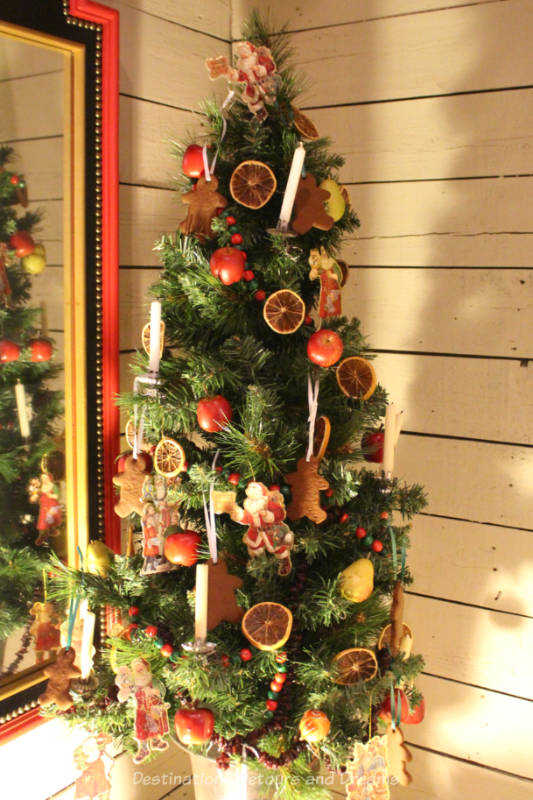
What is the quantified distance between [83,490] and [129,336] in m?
0.28

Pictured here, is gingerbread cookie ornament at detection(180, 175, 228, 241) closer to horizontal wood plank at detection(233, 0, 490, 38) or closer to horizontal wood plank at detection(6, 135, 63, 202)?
horizontal wood plank at detection(6, 135, 63, 202)

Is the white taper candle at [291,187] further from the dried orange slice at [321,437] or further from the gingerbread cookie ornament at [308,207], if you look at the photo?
the dried orange slice at [321,437]

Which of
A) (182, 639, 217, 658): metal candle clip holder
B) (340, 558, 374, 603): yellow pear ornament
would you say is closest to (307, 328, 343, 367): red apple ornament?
(340, 558, 374, 603): yellow pear ornament

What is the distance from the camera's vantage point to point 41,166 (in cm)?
89

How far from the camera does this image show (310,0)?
1233mm

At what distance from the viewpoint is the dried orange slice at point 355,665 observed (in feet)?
2.71

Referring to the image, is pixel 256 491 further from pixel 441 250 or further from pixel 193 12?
pixel 193 12

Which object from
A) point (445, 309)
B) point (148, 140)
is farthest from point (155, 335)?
point (445, 309)

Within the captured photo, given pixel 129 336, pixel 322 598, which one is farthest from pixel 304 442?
pixel 129 336

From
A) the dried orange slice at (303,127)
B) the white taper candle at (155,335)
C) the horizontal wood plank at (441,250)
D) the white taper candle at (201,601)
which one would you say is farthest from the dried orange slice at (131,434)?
the horizontal wood plank at (441,250)

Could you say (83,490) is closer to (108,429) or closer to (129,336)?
(108,429)

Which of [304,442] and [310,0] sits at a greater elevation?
[310,0]

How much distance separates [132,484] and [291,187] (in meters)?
0.45

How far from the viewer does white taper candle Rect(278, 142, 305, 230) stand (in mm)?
793
